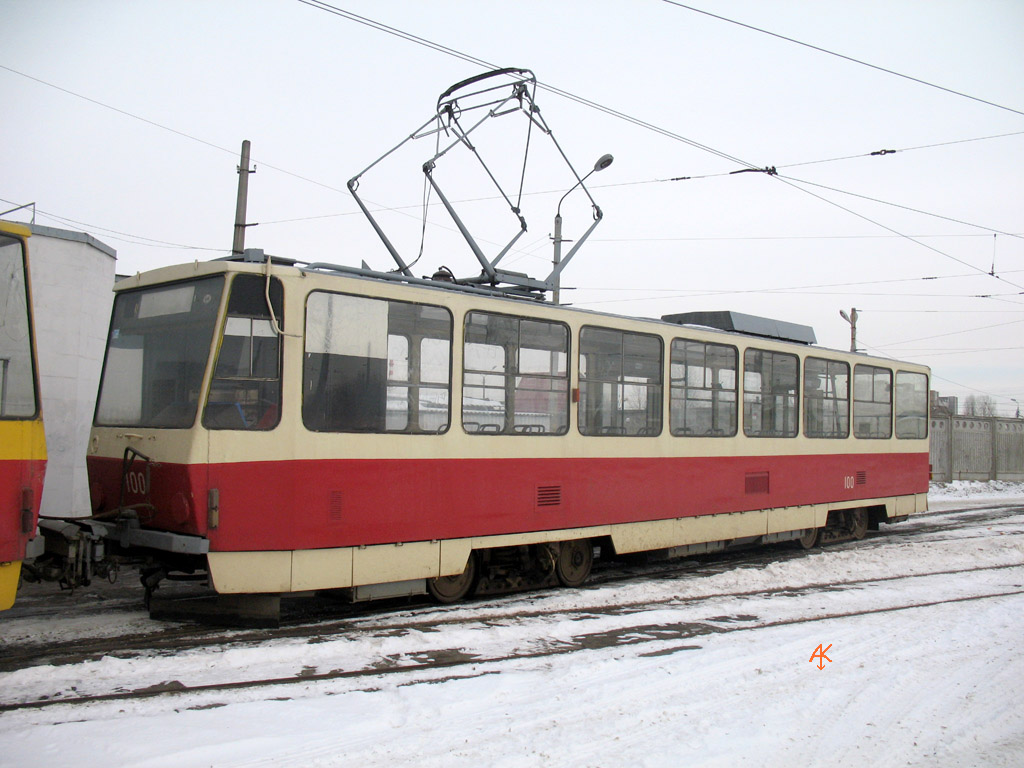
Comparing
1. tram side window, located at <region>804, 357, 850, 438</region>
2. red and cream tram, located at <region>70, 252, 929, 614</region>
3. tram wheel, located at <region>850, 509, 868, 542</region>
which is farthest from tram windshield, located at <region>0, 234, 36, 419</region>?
tram wheel, located at <region>850, 509, 868, 542</region>

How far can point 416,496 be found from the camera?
720cm

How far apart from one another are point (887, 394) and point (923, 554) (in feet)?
9.88

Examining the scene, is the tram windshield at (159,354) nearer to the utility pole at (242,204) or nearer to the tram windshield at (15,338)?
the tram windshield at (15,338)

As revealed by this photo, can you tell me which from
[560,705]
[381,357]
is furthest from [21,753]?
[381,357]

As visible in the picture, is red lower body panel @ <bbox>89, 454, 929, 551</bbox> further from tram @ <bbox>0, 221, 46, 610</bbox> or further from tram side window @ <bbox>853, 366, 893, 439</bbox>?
tram side window @ <bbox>853, 366, 893, 439</bbox>

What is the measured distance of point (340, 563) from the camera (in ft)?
22.1

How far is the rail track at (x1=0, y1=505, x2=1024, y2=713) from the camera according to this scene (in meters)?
5.31

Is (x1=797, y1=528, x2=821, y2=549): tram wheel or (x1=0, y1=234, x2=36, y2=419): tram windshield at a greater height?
(x1=0, y1=234, x2=36, y2=419): tram windshield

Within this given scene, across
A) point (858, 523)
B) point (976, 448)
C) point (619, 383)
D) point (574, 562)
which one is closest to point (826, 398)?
point (858, 523)

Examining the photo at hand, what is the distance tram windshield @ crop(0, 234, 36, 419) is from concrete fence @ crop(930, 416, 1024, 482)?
25.6 metres

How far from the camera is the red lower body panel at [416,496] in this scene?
6328 mm

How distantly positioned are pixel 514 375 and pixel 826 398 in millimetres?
6353

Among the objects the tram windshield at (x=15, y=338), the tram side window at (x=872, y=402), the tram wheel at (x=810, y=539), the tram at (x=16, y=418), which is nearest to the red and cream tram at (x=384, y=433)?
the tram at (x=16, y=418)

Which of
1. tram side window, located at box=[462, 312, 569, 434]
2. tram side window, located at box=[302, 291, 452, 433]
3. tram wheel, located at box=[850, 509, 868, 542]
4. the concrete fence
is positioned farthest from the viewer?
the concrete fence
